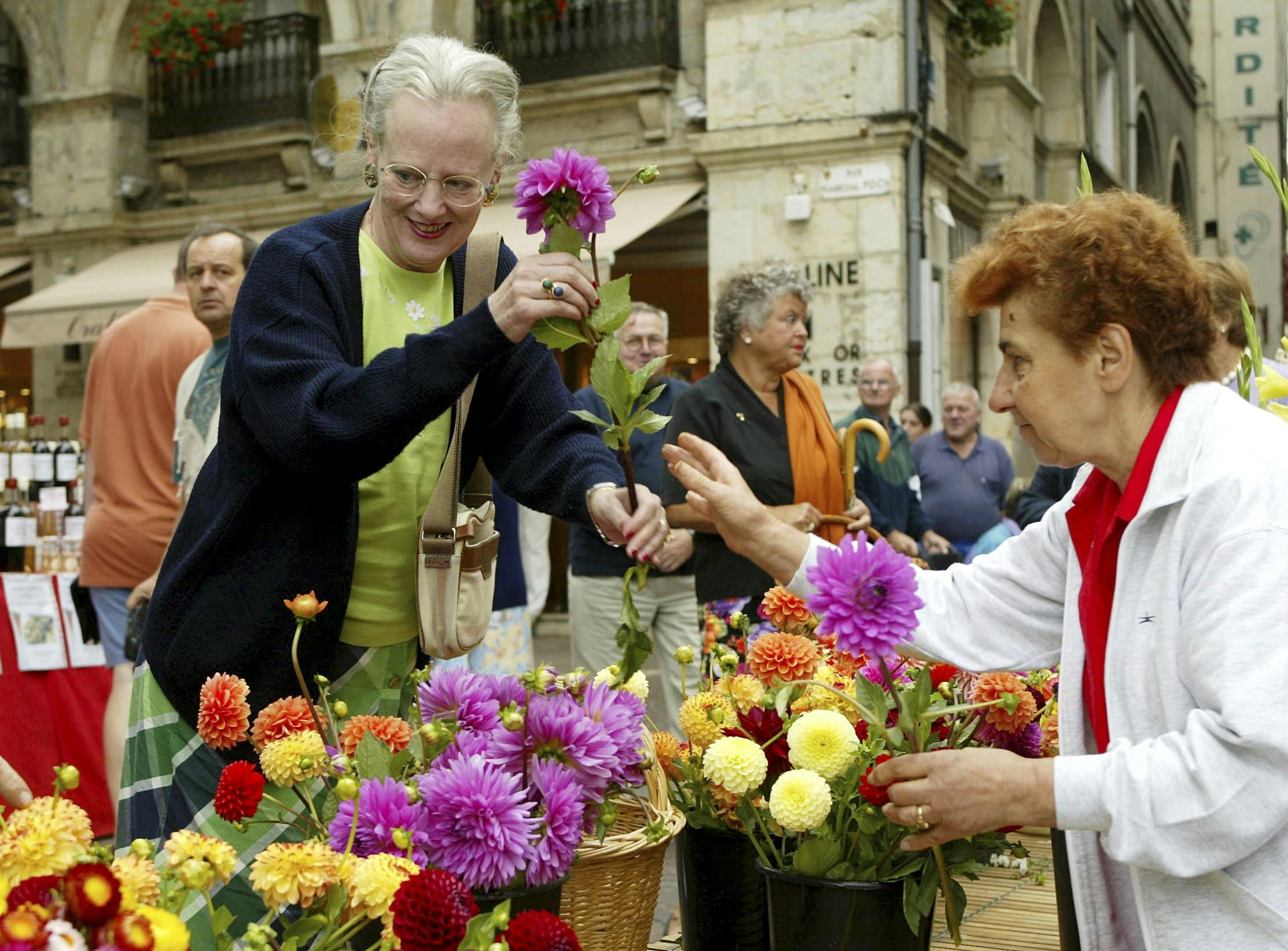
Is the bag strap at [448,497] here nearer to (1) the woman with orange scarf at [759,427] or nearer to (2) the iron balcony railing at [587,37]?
(1) the woman with orange scarf at [759,427]

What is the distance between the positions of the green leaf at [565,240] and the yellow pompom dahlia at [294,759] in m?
0.60

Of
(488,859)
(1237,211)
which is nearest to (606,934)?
(488,859)

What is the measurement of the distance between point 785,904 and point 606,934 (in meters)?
0.21

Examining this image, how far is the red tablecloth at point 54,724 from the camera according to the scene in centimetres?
492

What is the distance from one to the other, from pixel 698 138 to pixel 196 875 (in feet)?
31.9

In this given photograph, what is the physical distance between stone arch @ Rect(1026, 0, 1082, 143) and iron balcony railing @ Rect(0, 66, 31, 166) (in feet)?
34.7

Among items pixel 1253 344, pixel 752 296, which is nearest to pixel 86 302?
pixel 752 296

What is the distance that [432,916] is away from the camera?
3.70 feet

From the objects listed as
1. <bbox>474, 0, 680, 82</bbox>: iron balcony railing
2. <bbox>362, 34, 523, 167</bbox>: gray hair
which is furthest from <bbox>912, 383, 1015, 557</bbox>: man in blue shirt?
<bbox>362, 34, 523, 167</bbox>: gray hair

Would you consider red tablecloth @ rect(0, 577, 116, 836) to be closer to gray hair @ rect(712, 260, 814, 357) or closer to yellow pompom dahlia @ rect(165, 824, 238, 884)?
gray hair @ rect(712, 260, 814, 357)

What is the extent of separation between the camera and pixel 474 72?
192 cm

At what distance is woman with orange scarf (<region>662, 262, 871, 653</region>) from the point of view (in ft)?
13.9

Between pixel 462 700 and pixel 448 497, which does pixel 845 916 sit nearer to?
pixel 462 700

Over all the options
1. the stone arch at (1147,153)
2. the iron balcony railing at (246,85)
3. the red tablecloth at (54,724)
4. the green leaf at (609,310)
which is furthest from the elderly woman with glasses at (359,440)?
the stone arch at (1147,153)
